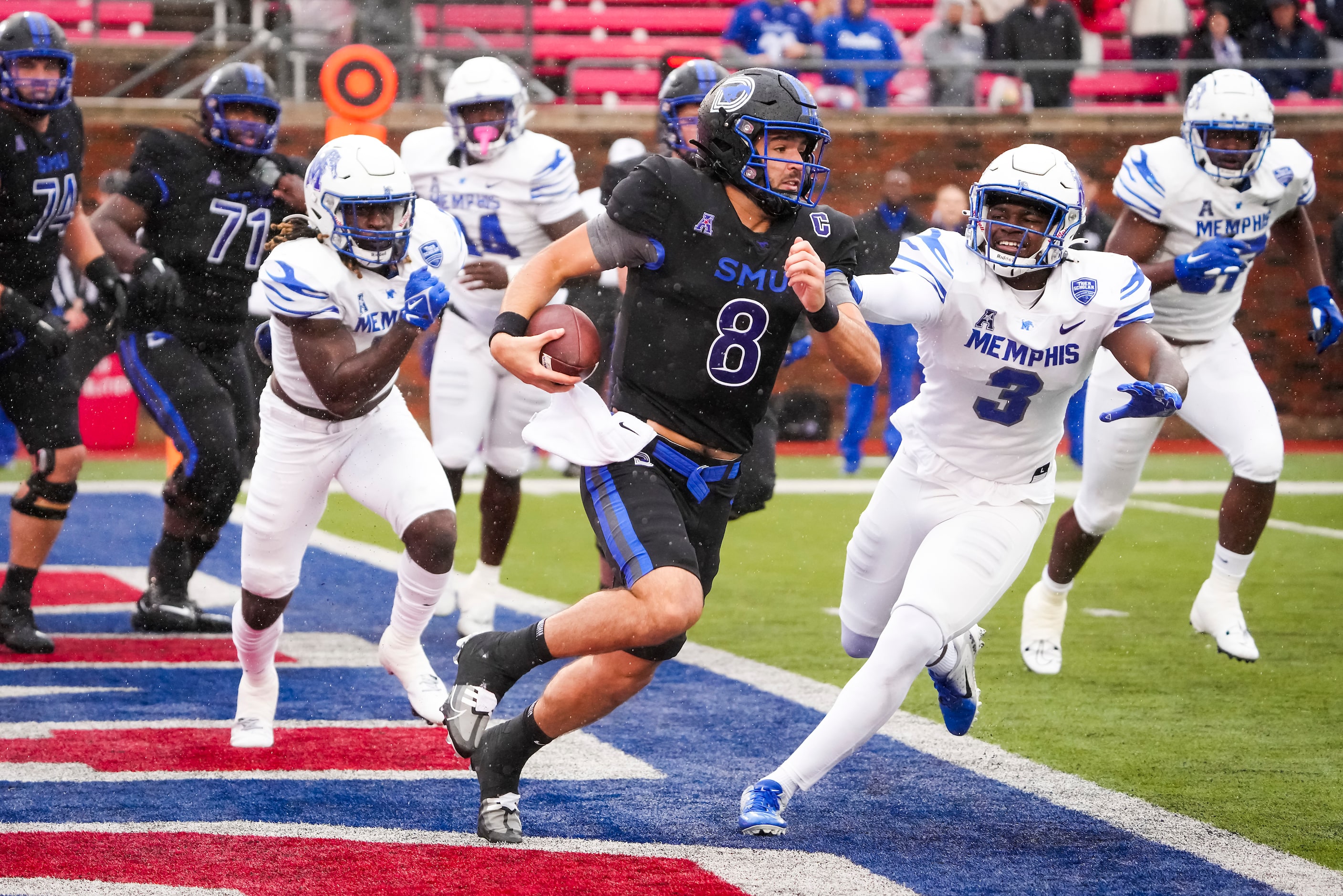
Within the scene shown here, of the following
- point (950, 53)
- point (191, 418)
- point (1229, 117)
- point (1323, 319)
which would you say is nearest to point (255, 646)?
point (191, 418)

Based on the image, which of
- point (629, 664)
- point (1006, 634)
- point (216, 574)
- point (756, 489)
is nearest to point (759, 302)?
point (629, 664)

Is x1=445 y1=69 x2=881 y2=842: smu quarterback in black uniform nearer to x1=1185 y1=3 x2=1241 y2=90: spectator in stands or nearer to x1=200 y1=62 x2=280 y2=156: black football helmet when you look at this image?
x1=200 y1=62 x2=280 y2=156: black football helmet

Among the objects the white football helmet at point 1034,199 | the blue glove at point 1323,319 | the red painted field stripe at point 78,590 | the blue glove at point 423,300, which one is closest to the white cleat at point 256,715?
the blue glove at point 423,300

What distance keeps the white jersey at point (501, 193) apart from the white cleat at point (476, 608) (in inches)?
38.3

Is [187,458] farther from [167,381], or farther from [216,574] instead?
[216,574]

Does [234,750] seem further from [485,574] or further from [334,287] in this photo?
[485,574]

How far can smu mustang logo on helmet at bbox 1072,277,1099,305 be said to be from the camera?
3729mm

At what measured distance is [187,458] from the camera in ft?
18.5

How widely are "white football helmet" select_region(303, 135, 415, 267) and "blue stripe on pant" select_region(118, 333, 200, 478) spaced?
1.60 meters

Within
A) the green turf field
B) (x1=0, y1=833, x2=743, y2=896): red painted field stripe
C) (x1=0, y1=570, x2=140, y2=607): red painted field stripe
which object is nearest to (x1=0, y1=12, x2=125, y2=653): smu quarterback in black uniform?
(x1=0, y1=570, x2=140, y2=607): red painted field stripe

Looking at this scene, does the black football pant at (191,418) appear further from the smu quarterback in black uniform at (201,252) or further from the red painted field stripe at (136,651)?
the red painted field stripe at (136,651)

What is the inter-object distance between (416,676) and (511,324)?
1.40m

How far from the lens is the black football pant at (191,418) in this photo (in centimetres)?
559

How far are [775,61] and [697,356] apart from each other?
1041 cm
